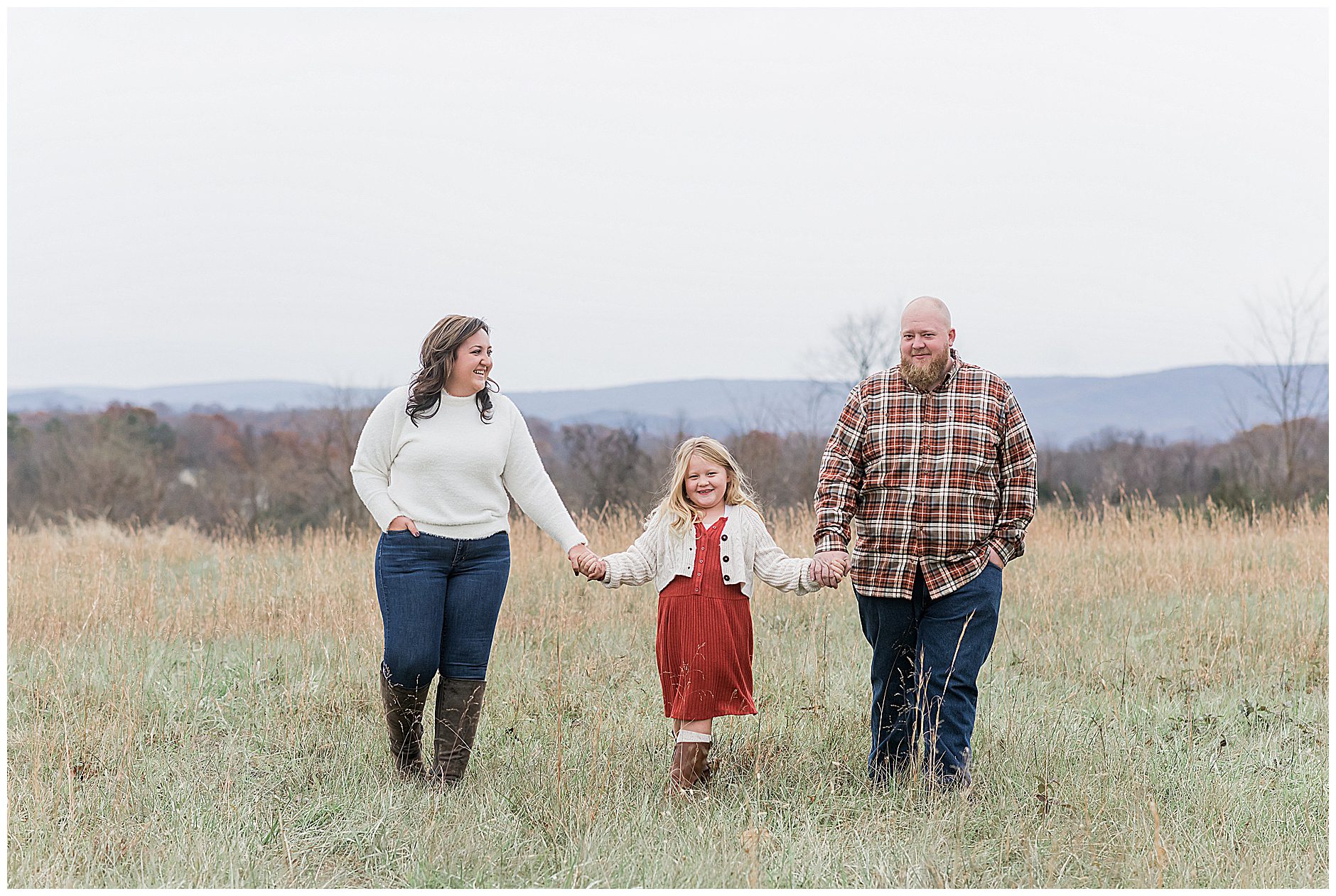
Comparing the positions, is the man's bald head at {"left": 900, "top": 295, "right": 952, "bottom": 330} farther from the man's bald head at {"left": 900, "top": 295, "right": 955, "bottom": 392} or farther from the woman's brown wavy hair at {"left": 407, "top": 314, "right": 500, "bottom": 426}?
the woman's brown wavy hair at {"left": 407, "top": 314, "right": 500, "bottom": 426}

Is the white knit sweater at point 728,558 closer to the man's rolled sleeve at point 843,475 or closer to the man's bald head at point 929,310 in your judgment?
the man's rolled sleeve at point 843,475

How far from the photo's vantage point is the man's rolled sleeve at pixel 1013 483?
13.5 ft

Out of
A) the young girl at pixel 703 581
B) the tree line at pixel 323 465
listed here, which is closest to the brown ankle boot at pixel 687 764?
the young girl at pixel 703 581

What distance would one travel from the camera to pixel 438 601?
4180 mm

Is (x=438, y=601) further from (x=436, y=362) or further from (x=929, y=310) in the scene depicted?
(x=929, y=310)

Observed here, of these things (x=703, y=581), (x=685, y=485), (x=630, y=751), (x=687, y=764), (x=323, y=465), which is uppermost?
(x=685, y=485)

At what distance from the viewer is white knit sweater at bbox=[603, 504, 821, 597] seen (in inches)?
160

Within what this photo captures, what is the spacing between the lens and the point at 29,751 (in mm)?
4664

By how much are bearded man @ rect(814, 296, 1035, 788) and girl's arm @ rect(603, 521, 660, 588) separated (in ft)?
2.04

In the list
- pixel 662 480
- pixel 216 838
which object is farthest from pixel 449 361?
pixel 216 838

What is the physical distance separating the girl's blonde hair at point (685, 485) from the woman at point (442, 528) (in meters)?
0.39

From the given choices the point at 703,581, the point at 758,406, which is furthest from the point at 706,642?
the point at 758,406

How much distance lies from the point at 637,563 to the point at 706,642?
1.33 feet

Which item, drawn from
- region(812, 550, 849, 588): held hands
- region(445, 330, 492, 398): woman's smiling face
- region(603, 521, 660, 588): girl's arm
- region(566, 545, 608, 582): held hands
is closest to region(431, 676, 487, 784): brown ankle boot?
region(566, 545, 608, 582): held hands
